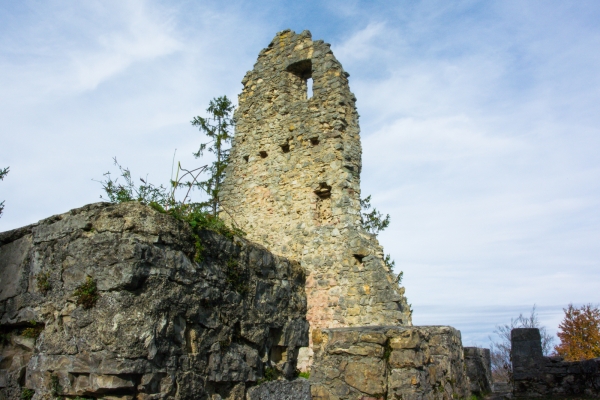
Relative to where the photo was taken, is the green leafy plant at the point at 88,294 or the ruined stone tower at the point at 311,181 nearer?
the green leafy plant at the point at 88,294

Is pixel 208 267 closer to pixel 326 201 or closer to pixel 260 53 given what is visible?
pixel 326 201

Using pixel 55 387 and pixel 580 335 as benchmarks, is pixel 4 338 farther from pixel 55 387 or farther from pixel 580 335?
pixel 580 335

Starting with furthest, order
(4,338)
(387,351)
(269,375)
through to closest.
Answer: (269,375) → (4,338) → (387,351)

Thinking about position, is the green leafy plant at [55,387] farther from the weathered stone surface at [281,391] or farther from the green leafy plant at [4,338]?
the weathered stone surface at [281,391]

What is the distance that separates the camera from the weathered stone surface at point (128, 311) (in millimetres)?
3566

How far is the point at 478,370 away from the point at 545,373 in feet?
4.96

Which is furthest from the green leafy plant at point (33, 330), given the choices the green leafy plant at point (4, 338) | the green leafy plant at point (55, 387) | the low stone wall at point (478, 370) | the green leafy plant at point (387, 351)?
the low stone wall at point (478, 370)

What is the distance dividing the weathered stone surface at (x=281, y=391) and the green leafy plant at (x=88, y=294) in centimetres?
173

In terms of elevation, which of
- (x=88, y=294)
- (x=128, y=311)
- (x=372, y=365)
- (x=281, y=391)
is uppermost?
(x=88, y=294)

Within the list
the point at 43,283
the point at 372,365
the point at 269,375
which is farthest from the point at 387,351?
the point at 43,283

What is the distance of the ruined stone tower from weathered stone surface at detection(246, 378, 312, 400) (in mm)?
3476

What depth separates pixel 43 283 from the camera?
405cm

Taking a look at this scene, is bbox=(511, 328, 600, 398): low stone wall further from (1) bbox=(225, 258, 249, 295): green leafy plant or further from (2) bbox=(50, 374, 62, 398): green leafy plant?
(2) bbox=(50, 374, 62, 398): green leafy plant

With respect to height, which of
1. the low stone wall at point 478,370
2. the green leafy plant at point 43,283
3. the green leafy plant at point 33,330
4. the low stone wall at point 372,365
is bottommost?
the low stone wall at point 478,370
